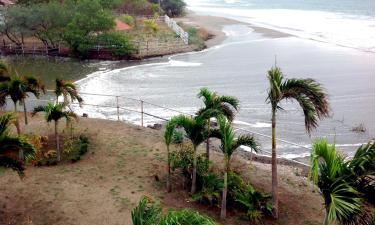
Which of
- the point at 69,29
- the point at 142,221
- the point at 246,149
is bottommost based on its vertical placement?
the point at 246,149

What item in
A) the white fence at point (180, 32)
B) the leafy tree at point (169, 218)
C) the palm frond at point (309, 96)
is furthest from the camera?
the white fence at point (180, 32)

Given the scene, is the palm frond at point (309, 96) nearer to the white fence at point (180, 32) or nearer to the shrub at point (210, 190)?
the shrub at point (210, 190)

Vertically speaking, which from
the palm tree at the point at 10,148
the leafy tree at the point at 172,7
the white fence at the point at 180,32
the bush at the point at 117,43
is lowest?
the palm tree at the point at 10,148

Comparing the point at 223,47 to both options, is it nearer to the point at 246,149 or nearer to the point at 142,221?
the point at 246,149

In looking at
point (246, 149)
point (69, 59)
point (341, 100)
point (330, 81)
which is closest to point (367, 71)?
point (330, 81)

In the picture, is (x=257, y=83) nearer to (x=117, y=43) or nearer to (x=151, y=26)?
(x=117, y=43)

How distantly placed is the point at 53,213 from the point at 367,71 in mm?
28789

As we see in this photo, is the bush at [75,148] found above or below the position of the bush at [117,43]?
below

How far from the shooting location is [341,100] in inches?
1037

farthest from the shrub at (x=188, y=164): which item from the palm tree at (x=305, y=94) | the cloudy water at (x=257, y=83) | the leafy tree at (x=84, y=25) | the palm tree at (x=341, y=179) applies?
the leafy tree at (x=84, y=25)

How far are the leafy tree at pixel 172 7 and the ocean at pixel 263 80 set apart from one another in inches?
Answer: 899

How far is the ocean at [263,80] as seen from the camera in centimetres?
2130

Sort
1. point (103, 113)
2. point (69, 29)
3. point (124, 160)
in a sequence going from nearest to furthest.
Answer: point (124, 160), point (103, 113), point (69, 29)

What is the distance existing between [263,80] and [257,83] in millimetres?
1094
